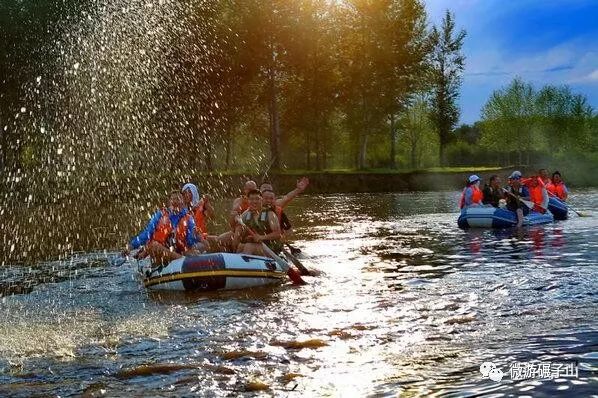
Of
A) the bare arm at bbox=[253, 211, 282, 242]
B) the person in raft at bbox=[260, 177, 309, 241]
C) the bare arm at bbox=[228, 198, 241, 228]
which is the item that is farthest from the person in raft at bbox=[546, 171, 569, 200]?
→ the bare arm at bbox=[253, 211, 282, 242]

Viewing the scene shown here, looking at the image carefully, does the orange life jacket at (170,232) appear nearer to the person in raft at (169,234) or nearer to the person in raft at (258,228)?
the person in raft at (169,234)

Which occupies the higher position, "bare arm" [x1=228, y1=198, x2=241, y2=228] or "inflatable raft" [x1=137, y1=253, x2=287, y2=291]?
"bare arm" [x1=228, y1=198, x2=241, y2=228]

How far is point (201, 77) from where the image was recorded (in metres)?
53.4

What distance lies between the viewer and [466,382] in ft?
24.0

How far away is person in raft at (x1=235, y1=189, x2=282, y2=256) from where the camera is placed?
15.0m

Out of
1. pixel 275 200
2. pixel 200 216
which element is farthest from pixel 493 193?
pixel 200 216

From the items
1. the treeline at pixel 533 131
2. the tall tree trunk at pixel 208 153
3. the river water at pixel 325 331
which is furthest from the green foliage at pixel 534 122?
the river water at pixel 325 331

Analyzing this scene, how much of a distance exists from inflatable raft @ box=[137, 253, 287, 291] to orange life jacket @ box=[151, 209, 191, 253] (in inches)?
27.5

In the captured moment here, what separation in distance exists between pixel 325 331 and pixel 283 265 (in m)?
4.81

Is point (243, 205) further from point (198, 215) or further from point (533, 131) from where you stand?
point (533, 131)

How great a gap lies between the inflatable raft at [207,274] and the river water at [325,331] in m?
0.33

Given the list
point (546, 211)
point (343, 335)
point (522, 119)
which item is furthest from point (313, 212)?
point (522, 119)

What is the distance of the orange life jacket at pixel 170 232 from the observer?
47.4ft

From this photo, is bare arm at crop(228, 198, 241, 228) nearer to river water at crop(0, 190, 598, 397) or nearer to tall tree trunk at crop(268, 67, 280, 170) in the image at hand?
river water at crop(0, 190, 598, 397)
